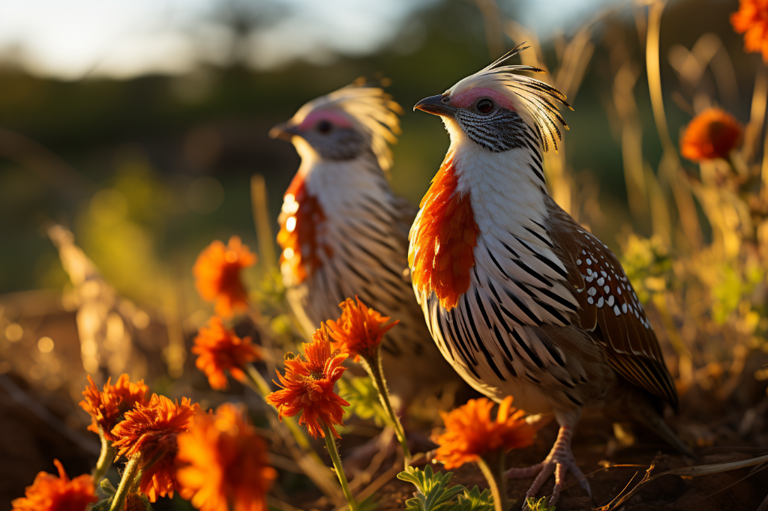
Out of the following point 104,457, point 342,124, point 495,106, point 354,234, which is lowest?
point 104,457

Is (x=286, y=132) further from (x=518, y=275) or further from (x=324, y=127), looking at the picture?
(x=518, y=275)

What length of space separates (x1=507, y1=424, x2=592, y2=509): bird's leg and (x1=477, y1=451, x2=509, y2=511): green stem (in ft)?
1.64

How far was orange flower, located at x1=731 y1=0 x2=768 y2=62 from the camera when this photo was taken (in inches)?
73.8

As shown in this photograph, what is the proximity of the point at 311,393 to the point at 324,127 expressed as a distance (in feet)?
5.20

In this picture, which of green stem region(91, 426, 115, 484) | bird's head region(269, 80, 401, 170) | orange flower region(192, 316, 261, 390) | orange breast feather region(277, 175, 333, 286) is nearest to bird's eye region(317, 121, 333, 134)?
bird's head region(269, 80, 401, 170)

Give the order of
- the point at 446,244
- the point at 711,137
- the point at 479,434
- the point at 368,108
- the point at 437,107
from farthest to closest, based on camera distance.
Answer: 1. the point at 368,108
2. the point at 711,137
3. the point at 437,107
4. the point at 446,244
5. the point at 479,434

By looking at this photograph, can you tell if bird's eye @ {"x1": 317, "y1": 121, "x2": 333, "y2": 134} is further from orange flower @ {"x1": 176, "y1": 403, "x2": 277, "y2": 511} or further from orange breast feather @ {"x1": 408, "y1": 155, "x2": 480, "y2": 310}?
orange flower @ {"x1": 176, "y1": 403, "x2": 277, "y2": 511}

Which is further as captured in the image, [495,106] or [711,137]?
[711,137]

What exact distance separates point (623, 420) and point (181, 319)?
2.75 m

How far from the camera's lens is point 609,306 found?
1694mm

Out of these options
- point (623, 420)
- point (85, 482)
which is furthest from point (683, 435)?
point (85, 482)

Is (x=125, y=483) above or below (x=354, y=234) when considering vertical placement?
below

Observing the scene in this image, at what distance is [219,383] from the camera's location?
1.76 meters

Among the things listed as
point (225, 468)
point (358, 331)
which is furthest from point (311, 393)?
point (225, 468)
